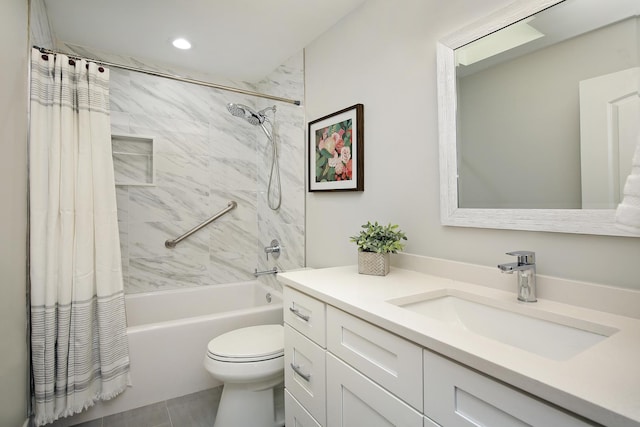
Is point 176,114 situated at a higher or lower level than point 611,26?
higher

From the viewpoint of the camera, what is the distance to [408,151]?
1555mm

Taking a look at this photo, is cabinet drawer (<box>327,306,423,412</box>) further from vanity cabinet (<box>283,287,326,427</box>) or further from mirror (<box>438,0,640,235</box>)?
mirror (<box>438,0,640,235</box>)

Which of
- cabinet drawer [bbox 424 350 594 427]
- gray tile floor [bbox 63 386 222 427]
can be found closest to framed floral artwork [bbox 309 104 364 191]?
cabinet drawer [bbox 424 350 594 427]

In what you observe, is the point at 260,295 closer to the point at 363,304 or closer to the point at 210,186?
the point at 210,186

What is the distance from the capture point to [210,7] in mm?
1891

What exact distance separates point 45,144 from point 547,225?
2167mm

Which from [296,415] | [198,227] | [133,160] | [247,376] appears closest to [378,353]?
[296,415]

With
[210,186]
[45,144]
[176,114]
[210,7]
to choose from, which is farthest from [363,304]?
[176,114]

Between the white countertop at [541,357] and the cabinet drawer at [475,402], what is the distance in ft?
0.09

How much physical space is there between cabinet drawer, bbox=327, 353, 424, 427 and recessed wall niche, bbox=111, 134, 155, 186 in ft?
7.22

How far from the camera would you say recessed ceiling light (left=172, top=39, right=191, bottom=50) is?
230cm

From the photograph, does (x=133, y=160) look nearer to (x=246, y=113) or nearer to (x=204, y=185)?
(x=204, y=185)

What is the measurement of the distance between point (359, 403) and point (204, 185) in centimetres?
231

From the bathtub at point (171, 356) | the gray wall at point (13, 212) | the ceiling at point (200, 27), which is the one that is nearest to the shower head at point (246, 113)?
the ceiling at point (200, 27)
